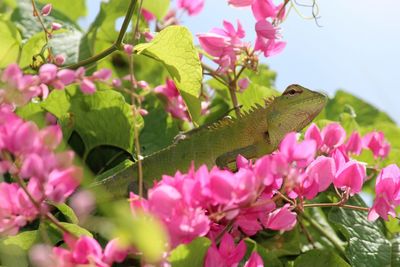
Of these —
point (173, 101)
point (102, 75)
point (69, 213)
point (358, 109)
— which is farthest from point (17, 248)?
point (358, 109)

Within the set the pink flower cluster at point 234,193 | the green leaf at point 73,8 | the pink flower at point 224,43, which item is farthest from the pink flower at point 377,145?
the green leaf at point 73,8

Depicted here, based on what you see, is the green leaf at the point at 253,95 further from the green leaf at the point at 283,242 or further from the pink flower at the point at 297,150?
the pink flower at the point at 297,150

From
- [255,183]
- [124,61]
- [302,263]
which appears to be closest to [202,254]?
[255,183]

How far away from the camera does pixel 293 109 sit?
1282mm

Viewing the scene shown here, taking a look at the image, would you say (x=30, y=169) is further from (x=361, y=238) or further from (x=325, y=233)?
(x=325, y=233)

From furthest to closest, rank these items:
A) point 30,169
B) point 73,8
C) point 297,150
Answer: point 73,8
point 297,150
point 30,169

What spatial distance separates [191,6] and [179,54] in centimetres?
50

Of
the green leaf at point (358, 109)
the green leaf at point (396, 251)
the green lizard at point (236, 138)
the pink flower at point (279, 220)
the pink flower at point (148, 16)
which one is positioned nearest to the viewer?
the pink flower at point (279, 220)

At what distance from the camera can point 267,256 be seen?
3.34 feet

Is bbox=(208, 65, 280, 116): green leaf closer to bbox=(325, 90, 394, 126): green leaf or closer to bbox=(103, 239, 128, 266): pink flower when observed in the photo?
bbox=(325, 90, 394, 126): green leaf

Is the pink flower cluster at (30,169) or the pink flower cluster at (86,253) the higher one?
the pink flower cluster at (30,169)

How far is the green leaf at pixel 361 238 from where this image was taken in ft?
3.52

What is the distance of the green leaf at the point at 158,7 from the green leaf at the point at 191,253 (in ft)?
3.59

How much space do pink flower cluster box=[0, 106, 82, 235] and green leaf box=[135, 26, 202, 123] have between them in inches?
15.5
